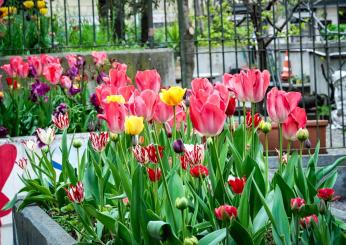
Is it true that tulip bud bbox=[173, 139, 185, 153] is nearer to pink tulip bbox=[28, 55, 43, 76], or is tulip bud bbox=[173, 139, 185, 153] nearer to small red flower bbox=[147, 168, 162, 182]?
small red flower bbox=[147, 168, 162, 182]

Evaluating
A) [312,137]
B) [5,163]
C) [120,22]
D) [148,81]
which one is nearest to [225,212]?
[148,81]

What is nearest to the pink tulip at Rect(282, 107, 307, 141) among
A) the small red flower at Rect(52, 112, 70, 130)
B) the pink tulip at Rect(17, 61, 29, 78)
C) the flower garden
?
the flower garden

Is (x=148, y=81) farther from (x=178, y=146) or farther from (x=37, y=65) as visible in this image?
(x=37, y=65)

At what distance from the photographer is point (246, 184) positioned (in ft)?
10.1

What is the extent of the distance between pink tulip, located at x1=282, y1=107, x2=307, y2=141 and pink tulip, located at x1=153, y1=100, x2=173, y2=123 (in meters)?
0.47

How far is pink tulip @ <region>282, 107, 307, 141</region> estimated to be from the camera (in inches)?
127

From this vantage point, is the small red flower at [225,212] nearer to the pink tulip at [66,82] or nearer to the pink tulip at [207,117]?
the pink tulip at [207,117]

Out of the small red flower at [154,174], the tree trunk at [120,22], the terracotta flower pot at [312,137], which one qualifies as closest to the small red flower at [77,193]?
the small red flower at [154,174]

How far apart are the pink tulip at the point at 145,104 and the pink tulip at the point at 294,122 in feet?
1.64

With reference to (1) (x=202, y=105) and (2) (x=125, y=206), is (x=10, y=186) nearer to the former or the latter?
(2) (x=125, y=206)

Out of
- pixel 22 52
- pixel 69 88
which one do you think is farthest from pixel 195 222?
pixel 22 52

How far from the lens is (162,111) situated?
11.4ft


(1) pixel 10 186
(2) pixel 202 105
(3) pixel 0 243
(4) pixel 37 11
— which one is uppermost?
(4) pixel 37 11

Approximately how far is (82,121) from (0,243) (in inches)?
55.5
